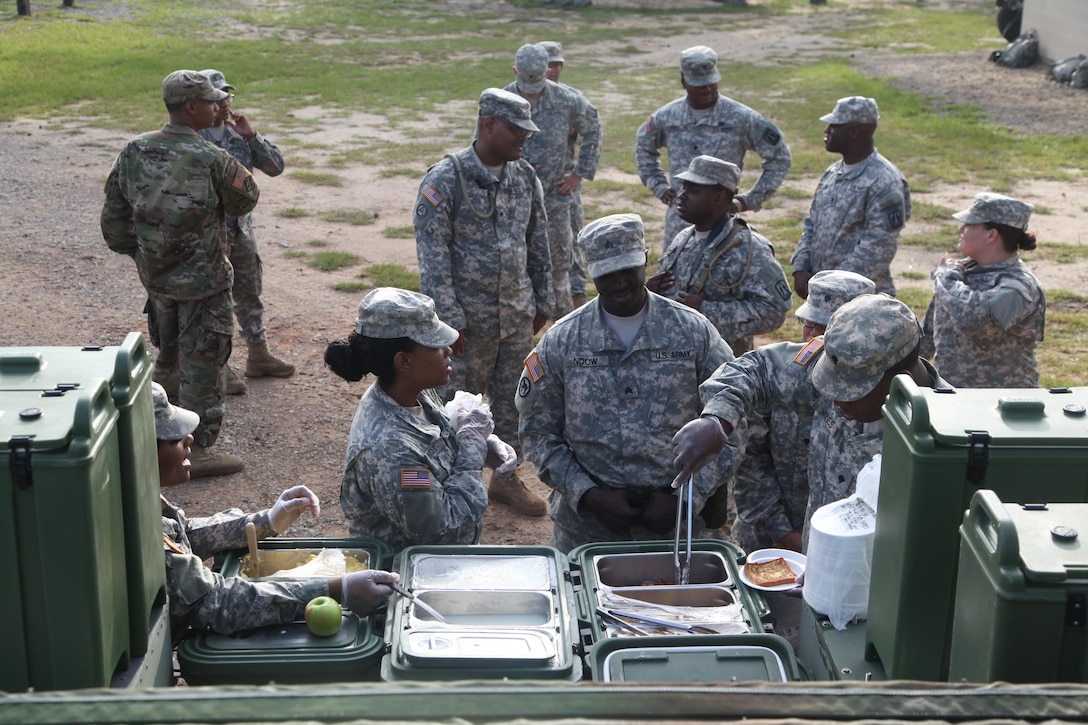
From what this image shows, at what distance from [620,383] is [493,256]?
1932 millimetres

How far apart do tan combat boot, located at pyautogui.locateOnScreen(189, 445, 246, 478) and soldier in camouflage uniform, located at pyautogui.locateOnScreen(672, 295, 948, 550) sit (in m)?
3.51

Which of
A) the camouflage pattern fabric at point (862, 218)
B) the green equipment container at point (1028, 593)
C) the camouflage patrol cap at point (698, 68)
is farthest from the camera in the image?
the camouflage patrol cap at point (698, 68)

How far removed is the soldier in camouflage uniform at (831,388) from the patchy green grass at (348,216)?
793 cm

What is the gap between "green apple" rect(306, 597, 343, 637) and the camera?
3.05m

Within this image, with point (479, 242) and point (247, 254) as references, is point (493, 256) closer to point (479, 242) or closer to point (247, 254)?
point (479, 242)

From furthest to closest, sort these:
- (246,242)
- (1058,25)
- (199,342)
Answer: (1058,25) → (246,242) → (199,342)

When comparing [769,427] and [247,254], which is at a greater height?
[769,427]

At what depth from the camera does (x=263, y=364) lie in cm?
787

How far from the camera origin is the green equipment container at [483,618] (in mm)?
2916

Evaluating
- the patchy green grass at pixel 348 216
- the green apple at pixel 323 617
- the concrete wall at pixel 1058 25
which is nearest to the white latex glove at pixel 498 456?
the green apple at pixel 323 617

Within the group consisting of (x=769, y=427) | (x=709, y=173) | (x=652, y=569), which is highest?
(x=709, y=173)

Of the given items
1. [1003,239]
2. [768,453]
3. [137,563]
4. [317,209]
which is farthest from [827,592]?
[317,209]

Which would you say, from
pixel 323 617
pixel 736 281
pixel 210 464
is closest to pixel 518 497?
pixel 736 281

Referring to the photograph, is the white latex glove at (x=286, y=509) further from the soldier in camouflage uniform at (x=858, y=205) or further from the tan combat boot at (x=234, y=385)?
the tan combat boot at (x=234, y=385)
